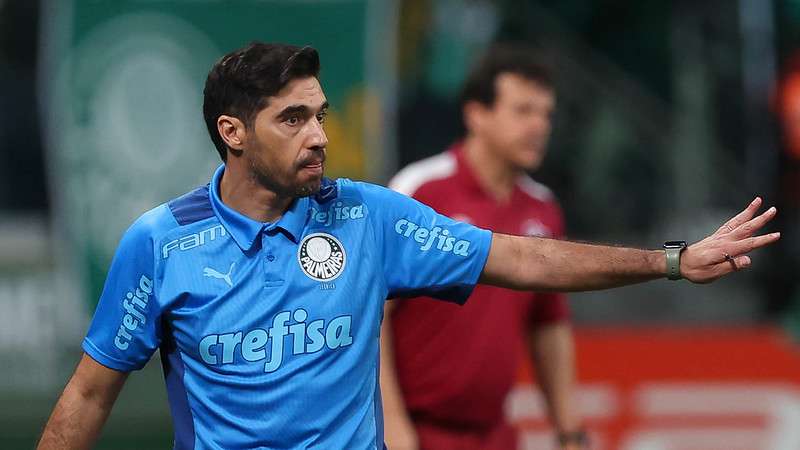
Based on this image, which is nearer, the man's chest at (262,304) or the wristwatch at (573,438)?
the man's chest at (262,304)

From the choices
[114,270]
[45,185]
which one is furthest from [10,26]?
[114,270]

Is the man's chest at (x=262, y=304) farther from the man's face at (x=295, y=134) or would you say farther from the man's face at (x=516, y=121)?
the man's face at (x=516, y=121)

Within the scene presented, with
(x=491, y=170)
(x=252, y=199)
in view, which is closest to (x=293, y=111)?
(x=252, y=199)

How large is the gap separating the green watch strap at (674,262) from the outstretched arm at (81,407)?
1.41m

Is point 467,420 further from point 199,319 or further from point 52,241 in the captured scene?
point 52,241

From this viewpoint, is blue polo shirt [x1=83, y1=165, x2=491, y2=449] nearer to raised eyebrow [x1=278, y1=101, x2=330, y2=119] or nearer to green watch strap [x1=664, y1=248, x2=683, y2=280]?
raised eyebrow [x1=278, y1=101, x2=330, y2=119]

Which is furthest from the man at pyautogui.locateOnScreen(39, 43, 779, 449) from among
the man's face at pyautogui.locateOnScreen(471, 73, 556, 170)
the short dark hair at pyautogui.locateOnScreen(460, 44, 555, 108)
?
the short dark hair at pyautogui.locateOnScreen(460, 44, 555, 108)

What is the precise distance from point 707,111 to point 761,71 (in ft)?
1.42

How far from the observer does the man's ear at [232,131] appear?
3.80 metres

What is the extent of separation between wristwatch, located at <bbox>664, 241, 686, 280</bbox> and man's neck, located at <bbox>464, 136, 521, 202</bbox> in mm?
2114

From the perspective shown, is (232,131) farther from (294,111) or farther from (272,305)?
(272,305)

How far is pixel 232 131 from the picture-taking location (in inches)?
150

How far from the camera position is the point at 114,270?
3824mm

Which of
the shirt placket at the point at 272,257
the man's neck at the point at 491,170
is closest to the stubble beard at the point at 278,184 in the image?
the shirt placket at the point at 272,257
